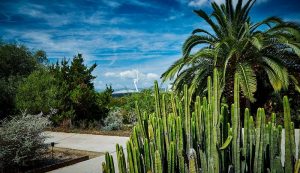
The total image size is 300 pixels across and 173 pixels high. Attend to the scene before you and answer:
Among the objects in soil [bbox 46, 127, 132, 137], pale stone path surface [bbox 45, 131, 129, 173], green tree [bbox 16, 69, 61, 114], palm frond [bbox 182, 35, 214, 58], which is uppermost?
palm frond [bbox 182, 35, 214, 58]

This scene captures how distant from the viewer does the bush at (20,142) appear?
17.5 ft

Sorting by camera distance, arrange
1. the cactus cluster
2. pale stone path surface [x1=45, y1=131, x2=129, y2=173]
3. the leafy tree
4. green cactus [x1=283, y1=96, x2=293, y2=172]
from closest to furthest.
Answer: green cactus [x1=283, y1=96, x2=293, y2=172] → the cactus cluster → pale stone path surface [x1=45, y1=131, x2=129, y2=173] → the leafy tree

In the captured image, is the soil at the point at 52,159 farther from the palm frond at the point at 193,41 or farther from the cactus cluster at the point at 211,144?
the palm frond at the point at 193,41

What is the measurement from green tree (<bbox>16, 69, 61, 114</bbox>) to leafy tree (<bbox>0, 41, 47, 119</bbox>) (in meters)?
2.59

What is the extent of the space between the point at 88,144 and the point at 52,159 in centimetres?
170

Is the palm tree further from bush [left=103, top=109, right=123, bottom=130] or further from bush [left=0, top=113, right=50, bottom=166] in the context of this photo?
bush [left=0, top=113, right=50, bottom=166]

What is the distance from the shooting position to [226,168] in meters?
3.02

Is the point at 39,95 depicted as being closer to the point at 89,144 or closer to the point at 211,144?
the point at 89,144

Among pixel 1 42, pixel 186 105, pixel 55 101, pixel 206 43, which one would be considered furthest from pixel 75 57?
pixel 186 105

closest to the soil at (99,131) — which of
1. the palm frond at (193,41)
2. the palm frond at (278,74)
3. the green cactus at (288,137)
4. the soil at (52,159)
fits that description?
the soil at (52,159)

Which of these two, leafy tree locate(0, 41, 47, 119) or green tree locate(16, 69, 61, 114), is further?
leafy tree locate(0, 41, 47, 119)

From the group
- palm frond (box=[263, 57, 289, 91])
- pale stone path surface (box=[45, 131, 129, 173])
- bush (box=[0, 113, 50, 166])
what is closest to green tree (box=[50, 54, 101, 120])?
pale stone path surface (box=[45, 131, 129, 173])

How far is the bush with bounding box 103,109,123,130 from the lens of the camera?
426 inches

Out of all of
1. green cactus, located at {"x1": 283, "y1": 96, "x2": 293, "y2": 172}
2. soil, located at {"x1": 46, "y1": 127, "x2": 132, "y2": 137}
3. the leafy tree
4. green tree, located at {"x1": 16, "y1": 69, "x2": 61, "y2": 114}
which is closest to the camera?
green cactus, located at {"x1": 283, "y1": 96, "x2": 293, "y2": 172}
